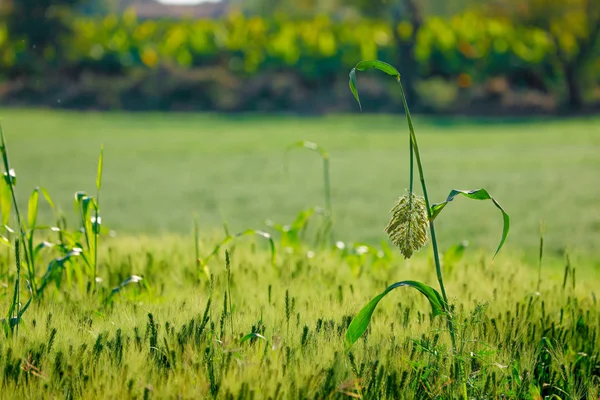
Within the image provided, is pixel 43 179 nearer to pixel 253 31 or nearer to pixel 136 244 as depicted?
pixel 136 244

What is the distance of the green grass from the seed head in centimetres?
325

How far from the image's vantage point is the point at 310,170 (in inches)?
356

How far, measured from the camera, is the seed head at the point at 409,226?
180 centimetres

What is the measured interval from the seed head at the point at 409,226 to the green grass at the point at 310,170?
3245mm

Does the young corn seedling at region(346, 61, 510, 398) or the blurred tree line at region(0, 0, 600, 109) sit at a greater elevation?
the blurred tree line at region(0, 0, 600, 109)

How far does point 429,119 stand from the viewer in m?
15.2

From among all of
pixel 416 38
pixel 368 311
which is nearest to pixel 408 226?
pixel 368 311

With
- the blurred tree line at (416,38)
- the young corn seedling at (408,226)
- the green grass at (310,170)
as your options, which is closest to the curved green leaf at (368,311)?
the young corn seedling at (408,226)

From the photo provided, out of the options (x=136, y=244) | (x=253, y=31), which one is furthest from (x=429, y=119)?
(x=136, y=244)

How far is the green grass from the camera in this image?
19.6ft

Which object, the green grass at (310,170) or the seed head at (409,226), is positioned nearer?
the seed head at (409,226)

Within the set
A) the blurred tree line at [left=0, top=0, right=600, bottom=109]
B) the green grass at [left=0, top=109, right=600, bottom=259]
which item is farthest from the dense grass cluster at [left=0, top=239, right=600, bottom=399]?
the blurred tree line at [left=0, top=0, right=600, bottom=109]

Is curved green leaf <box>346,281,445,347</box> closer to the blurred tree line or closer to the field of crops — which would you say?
the field of crops

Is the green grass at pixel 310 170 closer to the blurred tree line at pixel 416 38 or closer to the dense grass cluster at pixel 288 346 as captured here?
the blurred tree line at pixel 416 38
